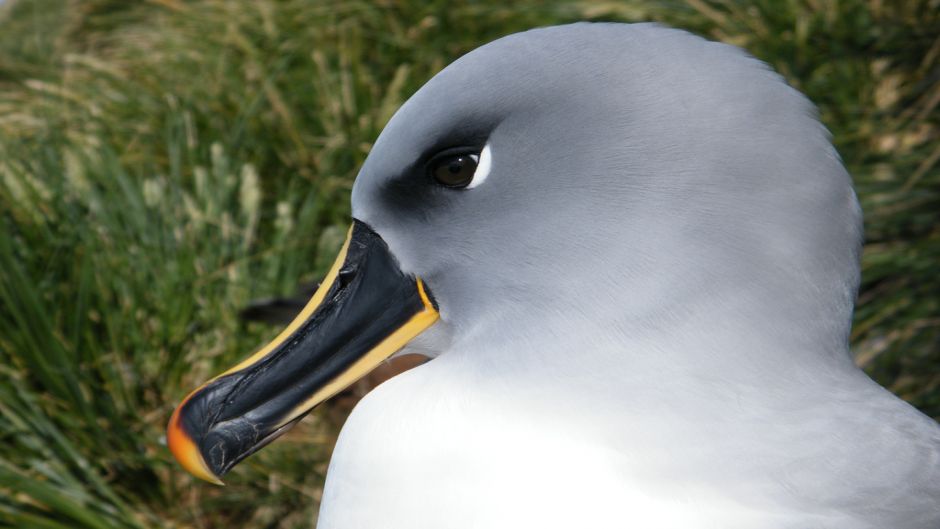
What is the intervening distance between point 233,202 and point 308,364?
8.68ft

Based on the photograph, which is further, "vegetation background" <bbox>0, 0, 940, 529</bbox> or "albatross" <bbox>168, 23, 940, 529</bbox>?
"vegetation background" <bbox>0, 0, 940, 529</bbox>

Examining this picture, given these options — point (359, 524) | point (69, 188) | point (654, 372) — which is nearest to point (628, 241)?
point (654, 372)

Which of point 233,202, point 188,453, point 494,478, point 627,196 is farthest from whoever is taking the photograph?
point 233,202

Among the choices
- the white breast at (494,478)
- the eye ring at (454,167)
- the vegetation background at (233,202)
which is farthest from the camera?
the vegetation background at (233,202)

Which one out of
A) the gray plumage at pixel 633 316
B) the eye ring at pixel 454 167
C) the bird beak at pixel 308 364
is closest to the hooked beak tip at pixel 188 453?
the bird beak at pixel 308 364

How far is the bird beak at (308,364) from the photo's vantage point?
1580 mm

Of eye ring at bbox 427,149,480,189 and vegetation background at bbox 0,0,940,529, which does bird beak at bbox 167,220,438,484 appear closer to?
eye ring at bbox 427,149,480,189

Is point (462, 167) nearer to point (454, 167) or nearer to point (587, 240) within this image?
point (454, 167)

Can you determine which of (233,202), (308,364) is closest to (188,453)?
(308,364)

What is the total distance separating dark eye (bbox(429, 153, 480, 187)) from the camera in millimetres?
1532

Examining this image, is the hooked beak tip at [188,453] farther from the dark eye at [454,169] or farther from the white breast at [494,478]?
the dark eye at [454,169]

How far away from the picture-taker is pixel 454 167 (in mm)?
1540

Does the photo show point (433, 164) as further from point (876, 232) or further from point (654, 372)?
point (876, 232)

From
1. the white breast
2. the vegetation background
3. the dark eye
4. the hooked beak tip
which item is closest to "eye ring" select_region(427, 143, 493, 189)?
the dark eye
